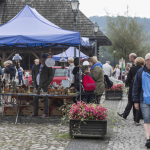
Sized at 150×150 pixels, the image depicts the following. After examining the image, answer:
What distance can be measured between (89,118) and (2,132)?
6.87 feet

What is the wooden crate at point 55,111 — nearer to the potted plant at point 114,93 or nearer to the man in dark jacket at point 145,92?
the man in dark jacket at point 145,92

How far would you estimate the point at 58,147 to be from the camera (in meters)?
6.43

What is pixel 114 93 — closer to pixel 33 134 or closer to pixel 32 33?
pixel 32 33

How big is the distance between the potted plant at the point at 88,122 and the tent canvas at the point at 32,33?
262 cm

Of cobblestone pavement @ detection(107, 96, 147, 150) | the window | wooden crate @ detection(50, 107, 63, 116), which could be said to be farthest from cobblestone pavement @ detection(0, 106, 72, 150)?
the window

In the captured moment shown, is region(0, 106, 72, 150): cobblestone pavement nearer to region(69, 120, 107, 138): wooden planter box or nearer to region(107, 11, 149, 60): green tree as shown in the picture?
region(69, 120, 107, 138): wooden planter box

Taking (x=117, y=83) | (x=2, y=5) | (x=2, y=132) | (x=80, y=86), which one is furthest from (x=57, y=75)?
(x=2, y=5)

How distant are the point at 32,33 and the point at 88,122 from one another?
11.9 ft

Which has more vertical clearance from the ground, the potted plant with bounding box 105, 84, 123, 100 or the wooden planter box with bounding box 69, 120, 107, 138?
the potted plant with bounding box 105, 84, 123, 100

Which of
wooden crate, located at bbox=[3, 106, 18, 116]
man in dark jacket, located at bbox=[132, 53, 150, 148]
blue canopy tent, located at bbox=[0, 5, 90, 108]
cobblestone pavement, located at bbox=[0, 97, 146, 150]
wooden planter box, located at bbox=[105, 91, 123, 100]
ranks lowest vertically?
cobblestone pavement, located at bbox=[0, 97, 146, 150]

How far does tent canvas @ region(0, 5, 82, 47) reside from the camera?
30.4 ft

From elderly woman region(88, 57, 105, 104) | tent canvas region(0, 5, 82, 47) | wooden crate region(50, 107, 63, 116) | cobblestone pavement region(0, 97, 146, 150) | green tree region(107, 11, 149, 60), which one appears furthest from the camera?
green tree region(107, 11, 149, 60)

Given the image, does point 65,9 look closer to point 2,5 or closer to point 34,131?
point 2,5

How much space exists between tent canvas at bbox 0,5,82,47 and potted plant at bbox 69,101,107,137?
262 cm
